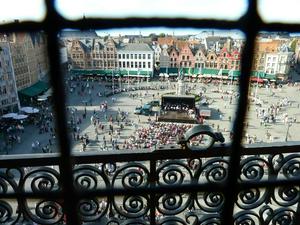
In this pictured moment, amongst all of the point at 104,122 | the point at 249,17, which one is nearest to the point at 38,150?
the point at 104,122

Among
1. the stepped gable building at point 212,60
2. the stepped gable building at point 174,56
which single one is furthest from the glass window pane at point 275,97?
the stepped gable building at point 174,56

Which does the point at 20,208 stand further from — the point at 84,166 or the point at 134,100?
the point at 134,100

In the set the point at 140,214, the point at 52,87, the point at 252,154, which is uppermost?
the point at 52,87

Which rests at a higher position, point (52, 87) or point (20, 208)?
point (52, 87)

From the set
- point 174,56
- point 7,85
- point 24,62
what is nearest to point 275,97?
point 174,56

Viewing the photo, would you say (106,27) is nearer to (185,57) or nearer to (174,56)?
(185,57)

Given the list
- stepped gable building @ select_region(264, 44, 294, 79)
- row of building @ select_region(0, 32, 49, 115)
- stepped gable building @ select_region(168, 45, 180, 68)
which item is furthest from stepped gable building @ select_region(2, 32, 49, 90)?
stepped gable building @ select_region(264, 44, 294, 79)

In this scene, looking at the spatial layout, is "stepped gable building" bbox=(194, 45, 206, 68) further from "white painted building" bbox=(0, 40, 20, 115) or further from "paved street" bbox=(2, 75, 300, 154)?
"white painted building" bbox=(0, 40, 20, 115)

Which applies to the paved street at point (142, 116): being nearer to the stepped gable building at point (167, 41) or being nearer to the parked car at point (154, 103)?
the parked car at point (154, 103)
